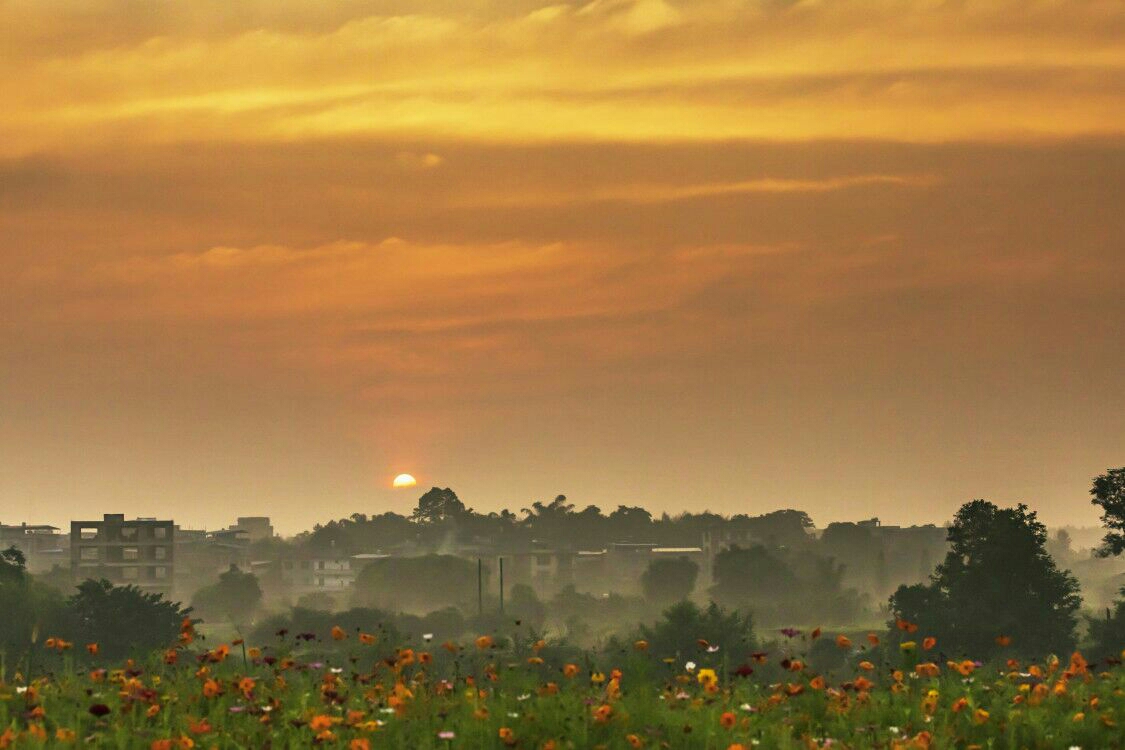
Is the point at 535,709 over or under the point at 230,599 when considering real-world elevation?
under

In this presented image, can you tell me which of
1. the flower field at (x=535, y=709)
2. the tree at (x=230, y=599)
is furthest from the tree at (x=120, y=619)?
the tree at (x=230, y=599)

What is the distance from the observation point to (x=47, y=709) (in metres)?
16.6

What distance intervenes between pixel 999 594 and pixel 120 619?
42915mm

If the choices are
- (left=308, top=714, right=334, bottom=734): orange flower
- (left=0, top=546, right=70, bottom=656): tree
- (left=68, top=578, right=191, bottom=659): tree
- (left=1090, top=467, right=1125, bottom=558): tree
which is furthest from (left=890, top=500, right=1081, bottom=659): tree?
(left=308, top=714, right=334, bottom=734): orange flower

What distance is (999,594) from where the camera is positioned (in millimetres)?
73938

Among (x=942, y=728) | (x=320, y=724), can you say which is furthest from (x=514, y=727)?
(x=942, y=728)

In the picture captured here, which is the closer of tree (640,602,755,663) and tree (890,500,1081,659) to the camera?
tree (640,602,755,663)

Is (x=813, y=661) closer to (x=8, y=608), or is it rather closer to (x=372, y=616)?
(x=8, y=608)

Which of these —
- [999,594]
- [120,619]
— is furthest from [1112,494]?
[120,619]

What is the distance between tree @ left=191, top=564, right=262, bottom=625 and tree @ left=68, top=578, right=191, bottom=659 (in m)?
109

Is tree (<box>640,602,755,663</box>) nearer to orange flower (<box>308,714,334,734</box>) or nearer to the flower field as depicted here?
the flower field

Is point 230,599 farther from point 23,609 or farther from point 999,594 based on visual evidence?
point 999,594

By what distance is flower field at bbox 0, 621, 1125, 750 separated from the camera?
15.3 metres

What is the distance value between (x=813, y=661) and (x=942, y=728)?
65.5 meters
